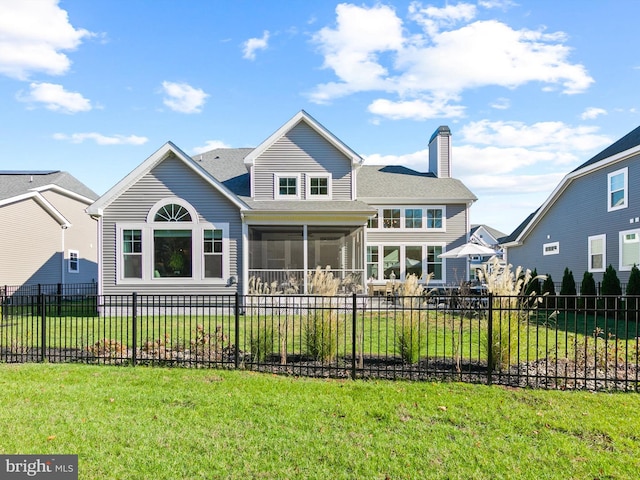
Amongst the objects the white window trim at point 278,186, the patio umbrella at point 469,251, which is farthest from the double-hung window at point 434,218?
the white window trim at point 278,186

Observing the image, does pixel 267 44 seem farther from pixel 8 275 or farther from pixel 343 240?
pixel 8 275

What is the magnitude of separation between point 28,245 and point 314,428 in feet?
68.9

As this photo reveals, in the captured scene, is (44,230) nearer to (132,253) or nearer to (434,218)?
(132,253)

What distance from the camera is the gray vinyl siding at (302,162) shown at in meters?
17.2

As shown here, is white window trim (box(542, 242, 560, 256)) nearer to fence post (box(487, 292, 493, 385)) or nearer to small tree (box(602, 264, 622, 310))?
small tree (box(602, 264, 622, 310))

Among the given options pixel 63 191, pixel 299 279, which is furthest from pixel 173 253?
pixel 63 191

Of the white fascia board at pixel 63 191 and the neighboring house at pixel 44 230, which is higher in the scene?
the white fascia board at pixel 63 191

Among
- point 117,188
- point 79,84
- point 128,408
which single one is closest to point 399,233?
point 117,188

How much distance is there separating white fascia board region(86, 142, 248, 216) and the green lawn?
29.4 ft

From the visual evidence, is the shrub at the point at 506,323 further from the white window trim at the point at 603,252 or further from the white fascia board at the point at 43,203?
the white fascia board at the point at 43,203

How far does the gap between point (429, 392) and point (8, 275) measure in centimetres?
2027

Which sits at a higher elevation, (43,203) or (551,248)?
(43,203)

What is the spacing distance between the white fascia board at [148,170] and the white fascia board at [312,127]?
2.60 meters

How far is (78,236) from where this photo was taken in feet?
83.1
